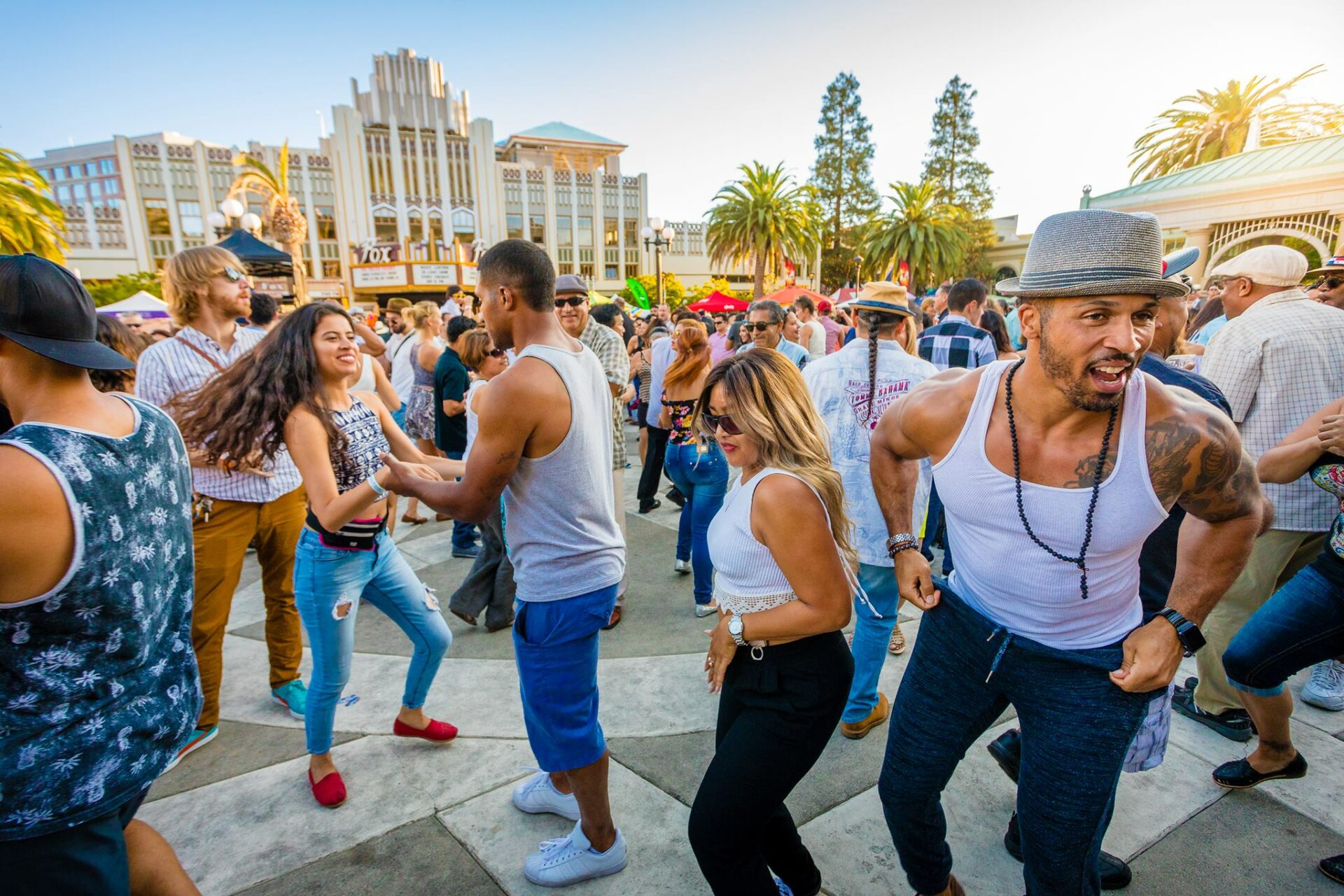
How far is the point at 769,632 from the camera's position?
1.84 meters

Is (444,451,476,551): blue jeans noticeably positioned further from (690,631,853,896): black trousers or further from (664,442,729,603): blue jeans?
(690,631,853,896): black trousers

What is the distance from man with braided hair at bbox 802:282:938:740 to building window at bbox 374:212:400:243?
5483 cm

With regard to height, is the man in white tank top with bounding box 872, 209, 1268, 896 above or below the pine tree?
below

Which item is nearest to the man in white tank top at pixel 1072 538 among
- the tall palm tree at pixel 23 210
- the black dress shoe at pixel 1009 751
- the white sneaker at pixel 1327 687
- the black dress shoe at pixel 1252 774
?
the black dress shoe at pixel 1009 751

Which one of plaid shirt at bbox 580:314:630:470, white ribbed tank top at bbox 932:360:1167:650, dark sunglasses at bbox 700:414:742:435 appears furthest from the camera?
plaid shirt at bbox 580:314:630:470

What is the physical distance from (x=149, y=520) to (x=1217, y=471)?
9.48 ft

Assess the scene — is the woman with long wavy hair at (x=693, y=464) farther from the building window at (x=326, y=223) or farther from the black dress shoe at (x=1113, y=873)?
the building window at (x=326, y=223)

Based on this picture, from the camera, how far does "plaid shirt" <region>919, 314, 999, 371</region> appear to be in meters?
5.30

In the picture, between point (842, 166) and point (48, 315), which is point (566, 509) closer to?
point (48, 315)

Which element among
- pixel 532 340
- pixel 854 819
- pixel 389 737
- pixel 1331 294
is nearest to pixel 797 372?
pixel 532 340

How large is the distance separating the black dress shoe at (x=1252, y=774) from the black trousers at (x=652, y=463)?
4.55m

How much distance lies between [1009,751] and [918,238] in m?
35.6

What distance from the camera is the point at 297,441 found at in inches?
102

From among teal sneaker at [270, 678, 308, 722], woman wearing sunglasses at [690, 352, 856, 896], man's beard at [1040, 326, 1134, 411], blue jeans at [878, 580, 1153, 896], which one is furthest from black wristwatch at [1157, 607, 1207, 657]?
teal sneaker at [270, 678, 308, 722]
